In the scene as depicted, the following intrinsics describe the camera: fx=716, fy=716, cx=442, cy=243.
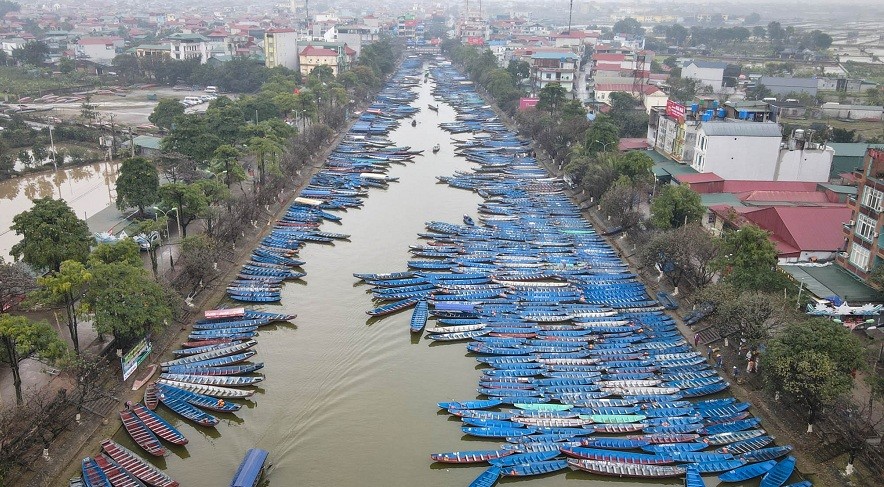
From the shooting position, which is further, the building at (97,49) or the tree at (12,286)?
the building at (97,49)

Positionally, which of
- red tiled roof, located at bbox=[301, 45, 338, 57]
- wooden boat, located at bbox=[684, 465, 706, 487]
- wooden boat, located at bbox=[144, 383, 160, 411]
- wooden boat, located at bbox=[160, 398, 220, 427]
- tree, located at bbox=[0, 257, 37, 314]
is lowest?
wooden boat, located at bbox=[160, 398, 220, 427]

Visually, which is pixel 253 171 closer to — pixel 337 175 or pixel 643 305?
pixel 337 175

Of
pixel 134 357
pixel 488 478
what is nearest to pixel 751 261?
pixel 488 478

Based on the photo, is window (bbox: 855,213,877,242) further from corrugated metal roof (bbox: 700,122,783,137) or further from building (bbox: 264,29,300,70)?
building (bbox: 264,29,300,70)

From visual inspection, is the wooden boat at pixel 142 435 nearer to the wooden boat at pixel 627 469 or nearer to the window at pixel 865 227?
the wooden boat at pixel 627 469

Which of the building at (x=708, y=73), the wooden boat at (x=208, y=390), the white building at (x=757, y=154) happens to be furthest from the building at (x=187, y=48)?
the wooden boat at (x=208, y=390)

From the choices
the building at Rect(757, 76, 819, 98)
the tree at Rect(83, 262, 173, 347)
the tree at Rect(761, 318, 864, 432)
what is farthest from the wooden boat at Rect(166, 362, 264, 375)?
the building at Rect(757, 76, 819, 98)
